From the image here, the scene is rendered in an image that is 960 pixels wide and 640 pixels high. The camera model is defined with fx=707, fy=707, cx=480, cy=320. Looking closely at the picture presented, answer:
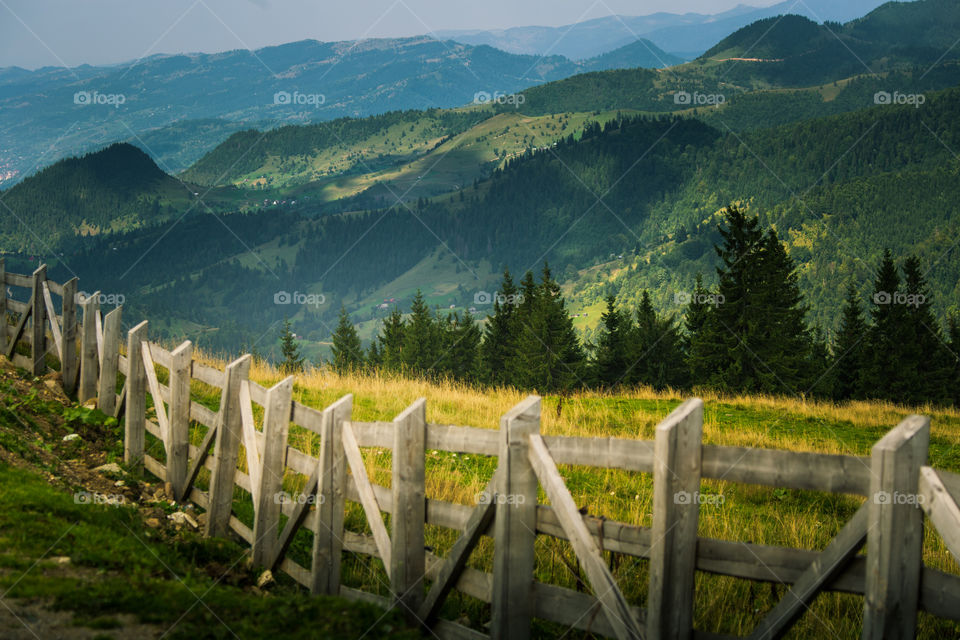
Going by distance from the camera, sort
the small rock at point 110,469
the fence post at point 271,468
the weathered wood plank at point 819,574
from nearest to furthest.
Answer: the weathered wood plank at point 819,574, the fence post at point 271,468, the small rock at point 110,469

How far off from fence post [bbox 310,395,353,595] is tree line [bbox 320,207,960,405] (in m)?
29.6

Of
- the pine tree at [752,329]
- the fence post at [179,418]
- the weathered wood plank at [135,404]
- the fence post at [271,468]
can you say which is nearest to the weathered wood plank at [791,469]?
the fence post at [271,468]

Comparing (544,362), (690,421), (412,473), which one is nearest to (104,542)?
(412,473)

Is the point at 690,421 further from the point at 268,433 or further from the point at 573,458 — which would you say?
the point at 268,433

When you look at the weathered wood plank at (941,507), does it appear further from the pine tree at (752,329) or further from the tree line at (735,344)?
the pine tree at (752,329)

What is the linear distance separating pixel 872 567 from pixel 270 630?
11.8 feet

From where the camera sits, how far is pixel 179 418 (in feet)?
29.7

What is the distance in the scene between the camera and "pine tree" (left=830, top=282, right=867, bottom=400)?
2197 inches

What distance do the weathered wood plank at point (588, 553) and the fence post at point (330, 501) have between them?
207cm

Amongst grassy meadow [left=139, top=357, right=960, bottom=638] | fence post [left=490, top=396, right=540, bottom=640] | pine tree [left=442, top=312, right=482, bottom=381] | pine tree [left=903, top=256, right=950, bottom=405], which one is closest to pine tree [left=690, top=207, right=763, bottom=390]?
pine tree [left=903, top=256, right=950, bottom=405]

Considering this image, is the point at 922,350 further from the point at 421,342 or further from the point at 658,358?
the point at 421,342

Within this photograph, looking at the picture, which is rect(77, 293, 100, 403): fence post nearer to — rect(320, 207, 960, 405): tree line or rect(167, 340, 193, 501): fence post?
rect(167, 340, 193, 501): fence post

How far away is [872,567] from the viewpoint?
3729 millimetres

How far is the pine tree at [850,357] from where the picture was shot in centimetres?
5581
